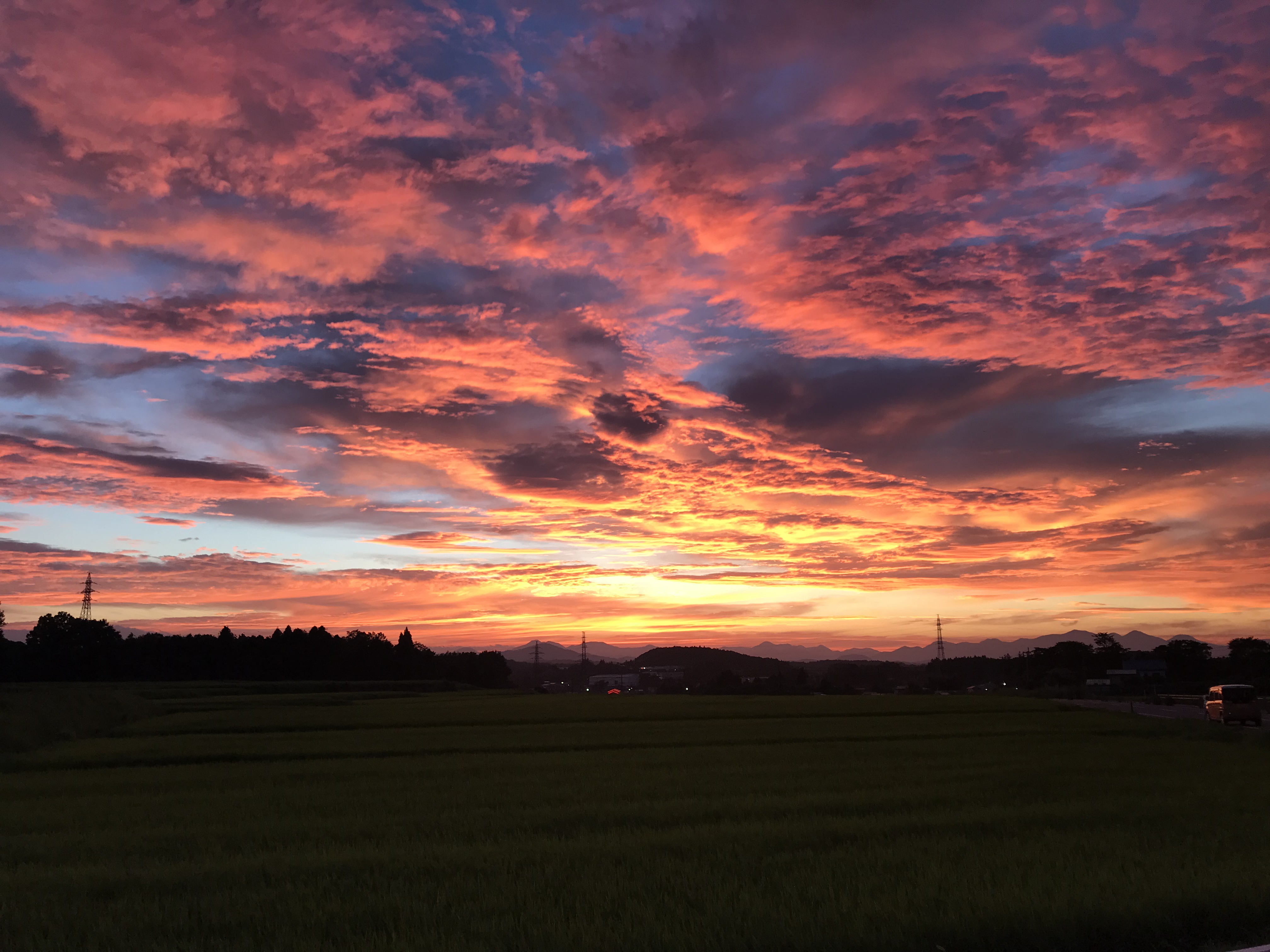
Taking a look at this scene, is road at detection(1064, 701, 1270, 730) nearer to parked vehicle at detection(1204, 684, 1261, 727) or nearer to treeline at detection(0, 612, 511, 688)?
parked vehicle at detection(1204, 684, 1261, 727)

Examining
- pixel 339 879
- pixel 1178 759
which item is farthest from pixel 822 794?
pixel 1178 759

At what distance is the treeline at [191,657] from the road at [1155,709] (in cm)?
12412

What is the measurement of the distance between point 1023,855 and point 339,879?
1038 cm

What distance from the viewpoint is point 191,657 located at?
464 ft

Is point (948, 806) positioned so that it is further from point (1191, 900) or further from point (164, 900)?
point (164, 900)

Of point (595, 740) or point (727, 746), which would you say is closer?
point (727, 746)

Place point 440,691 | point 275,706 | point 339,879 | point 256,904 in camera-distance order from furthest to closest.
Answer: point 440,691, point 275,706, point 339,879, point 256,904

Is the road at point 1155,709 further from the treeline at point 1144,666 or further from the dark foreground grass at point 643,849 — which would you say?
the treeline at point 1144,666

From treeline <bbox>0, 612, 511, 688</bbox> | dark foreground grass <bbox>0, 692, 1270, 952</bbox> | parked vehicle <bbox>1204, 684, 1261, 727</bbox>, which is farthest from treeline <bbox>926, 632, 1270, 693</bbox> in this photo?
treeline <bbox>0, 612, 511, 688</bbox>

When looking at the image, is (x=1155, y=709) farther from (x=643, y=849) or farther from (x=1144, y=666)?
(x=1144, y=666)

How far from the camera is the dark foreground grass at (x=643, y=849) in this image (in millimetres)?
9289

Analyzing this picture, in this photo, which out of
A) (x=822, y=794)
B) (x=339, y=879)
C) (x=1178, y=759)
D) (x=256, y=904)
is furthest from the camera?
(x=1178, y=759)

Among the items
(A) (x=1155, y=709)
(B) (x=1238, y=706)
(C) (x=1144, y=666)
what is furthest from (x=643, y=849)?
(C) (x=1144, y=666)

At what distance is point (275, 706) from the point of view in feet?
220
